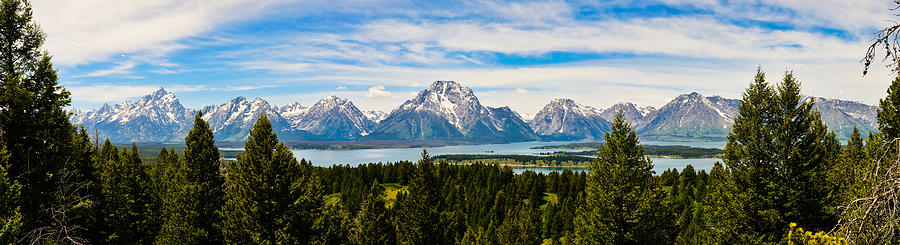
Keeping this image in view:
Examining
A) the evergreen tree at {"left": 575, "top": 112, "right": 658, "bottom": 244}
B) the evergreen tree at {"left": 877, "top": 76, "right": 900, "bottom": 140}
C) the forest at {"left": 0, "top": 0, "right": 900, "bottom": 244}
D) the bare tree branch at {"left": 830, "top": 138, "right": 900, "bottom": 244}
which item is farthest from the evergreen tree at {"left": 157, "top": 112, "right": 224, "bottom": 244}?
the evergreen tree at {"left": 877, "top": 76, "right": 900, "bottom": 140}

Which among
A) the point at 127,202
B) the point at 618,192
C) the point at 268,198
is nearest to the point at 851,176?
the point at 618,192

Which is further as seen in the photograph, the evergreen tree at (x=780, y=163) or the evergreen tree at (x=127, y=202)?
the evergreen tree at (x=127, y=202)

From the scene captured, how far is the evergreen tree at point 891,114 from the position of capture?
13.4m

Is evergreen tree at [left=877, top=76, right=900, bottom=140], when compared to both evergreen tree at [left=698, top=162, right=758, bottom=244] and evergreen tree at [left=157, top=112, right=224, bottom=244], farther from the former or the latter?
evergreen tree at [left=157, top=112, right=224, bottom=244]

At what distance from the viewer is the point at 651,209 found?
72.1 feet

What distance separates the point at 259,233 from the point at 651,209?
19562 millimetres

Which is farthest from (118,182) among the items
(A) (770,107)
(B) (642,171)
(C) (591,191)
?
(A) (770,107)

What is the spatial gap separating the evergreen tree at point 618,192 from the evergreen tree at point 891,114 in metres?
9.40

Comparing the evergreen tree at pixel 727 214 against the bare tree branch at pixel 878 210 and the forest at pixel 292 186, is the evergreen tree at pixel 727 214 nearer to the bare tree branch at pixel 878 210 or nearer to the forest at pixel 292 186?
the forest at pixel 292 186

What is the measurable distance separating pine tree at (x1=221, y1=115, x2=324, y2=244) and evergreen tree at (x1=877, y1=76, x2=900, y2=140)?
22511 mm

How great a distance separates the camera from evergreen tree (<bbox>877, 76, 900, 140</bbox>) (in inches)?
528

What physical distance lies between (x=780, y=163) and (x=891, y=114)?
24.9 feet

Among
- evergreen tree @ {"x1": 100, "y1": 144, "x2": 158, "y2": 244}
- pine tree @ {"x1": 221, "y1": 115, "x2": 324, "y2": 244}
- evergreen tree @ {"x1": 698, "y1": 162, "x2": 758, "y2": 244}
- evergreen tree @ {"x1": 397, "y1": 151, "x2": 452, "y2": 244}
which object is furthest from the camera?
evergreen tree @ {"x1": 397, "y1": 151, "x2": 452, "y2": 244}

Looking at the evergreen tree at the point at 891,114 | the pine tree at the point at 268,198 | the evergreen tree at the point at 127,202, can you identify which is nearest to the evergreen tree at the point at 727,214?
the evergreen tree at the point at 891,114
